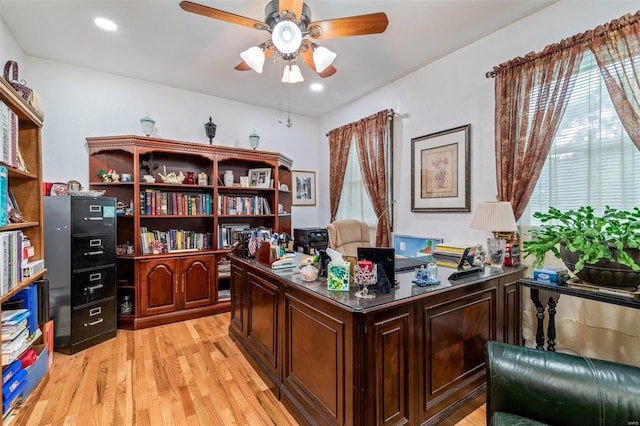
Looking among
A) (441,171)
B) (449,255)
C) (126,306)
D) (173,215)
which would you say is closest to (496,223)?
(449,255)

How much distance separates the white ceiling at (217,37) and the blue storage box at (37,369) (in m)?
2.68

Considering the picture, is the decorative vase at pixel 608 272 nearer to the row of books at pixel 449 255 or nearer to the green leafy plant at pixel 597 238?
the green leafy plant at pixel 597 238

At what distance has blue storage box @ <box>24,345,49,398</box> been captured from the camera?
199 centimetres

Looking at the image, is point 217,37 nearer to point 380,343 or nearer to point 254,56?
point 254,56

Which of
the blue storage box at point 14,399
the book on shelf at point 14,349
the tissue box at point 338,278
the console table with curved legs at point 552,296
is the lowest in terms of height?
the blue storage box at point 14,399

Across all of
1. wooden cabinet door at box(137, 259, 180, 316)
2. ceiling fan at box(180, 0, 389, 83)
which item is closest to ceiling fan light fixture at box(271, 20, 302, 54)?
ceiling fan at box(180, 0, 389, 83)

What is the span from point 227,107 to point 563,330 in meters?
4.48

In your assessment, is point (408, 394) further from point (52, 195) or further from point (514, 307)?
point (52, 195)

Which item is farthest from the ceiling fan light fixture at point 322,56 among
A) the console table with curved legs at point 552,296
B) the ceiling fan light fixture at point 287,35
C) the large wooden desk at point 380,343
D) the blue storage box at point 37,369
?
the blue storage box at point 37,369

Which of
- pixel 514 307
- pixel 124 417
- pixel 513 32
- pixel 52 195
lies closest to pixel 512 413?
pixel 514 307

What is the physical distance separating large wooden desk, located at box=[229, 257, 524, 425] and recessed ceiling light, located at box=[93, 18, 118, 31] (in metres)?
2.46

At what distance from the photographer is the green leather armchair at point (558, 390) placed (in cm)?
106

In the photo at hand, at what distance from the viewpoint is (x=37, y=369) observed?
2.09 m

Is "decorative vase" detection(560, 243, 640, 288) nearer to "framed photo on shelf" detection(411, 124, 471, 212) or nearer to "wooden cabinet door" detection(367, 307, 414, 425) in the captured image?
"wooden cabinet door" detection(367, 307, 414, 425)
